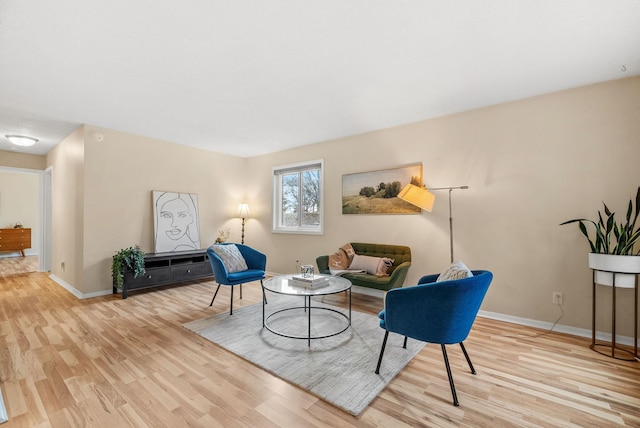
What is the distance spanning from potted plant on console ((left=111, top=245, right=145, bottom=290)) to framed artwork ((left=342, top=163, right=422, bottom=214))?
3201 millimetres

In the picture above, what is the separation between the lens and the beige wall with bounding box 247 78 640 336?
279 cm

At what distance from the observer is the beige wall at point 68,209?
420cm

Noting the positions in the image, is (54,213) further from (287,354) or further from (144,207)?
(287,354)

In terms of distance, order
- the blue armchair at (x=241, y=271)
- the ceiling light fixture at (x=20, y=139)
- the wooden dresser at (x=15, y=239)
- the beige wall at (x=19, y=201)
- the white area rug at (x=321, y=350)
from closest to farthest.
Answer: the white area rug at (x=321, y=350)
the blue armchair at (x=241, y=271)
the ceiling light fixture at (x=20, y=139)
the wooden dresser at (x=15, y=239)
the beige wall at (x=19, y=201)

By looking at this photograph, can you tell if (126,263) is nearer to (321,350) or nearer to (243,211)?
(243,211)

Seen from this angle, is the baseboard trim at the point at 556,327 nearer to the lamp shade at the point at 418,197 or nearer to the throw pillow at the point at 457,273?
the lamp shade at the point at 418,197

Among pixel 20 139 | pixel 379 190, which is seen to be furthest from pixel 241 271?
pixel 20 139

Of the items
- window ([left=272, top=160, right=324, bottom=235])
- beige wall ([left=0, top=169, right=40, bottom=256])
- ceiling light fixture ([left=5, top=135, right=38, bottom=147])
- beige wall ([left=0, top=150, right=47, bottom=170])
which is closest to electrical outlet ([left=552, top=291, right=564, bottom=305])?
window ([left=272, top=160, right=324, bottom=235])

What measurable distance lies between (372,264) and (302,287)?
1.34 m

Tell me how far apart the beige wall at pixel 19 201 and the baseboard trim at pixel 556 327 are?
35.6 ft

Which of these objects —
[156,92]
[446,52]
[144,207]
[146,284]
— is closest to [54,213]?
[144,207]

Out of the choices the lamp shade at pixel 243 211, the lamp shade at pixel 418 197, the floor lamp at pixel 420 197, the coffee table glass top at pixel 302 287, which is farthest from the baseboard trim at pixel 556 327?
the lamp shade at pixel 243 211

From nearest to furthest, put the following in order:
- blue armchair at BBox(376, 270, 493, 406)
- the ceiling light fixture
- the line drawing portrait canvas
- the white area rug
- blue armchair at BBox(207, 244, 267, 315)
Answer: blue armchair at BBox(376, 270, 493, 406) → the white area rug → blue armchair at BBox(207, 244, 267, 315) → the ceiling light fixture → the line drawing portrait canvas

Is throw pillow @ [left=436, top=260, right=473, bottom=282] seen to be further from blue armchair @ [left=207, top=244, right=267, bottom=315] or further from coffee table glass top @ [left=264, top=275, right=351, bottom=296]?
blue armchair @ [left=207, top=244, right=267, bottom=315]
